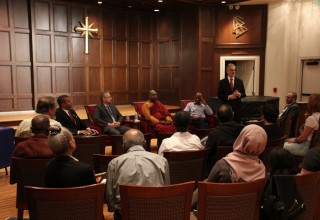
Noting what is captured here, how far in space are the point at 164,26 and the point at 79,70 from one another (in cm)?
297

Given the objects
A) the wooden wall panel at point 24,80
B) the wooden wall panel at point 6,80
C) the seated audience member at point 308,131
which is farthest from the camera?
the wooden wall panel at point 24,80

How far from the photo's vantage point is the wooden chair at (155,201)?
169 centimetres

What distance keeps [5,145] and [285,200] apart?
372 centimetres

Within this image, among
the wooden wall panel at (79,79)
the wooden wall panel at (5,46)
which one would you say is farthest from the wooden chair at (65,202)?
the wooden wall panel at (79,79)

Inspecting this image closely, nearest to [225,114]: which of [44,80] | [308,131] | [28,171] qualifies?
[308,131]

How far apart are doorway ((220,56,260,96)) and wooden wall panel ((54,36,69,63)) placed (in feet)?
14.2

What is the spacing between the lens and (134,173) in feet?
6.62

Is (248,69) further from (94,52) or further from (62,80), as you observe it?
(62,80)

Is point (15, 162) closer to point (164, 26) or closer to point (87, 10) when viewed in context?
point (87, 10)

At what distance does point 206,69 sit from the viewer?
9.09m

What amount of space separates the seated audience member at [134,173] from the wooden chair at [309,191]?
83 centimetres

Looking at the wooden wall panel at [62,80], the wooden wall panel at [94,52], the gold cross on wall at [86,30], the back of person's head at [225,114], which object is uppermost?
the gold cross on wall at [86,30]

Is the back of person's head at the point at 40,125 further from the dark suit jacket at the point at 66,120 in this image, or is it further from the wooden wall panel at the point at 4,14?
the wooden wall panel at the point at 4,14

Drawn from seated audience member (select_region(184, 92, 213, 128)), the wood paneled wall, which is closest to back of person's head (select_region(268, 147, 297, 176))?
seated audience member (select_region(184, 92, 213, 128))
